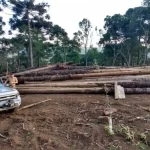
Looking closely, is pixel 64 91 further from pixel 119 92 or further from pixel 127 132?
pixel 127 132

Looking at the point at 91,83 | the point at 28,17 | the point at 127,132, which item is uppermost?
the point at 28,17

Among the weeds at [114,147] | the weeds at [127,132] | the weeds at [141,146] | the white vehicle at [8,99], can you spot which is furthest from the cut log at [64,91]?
the weeds at [114,147]

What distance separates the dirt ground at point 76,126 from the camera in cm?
721

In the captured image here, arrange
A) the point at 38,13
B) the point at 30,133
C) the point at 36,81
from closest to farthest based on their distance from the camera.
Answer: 1. the point at 30,133
2. the point at 36,81
3. the point at 38,13

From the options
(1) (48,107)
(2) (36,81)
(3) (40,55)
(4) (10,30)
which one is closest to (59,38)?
(3) (40,55)

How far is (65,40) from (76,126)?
113 ft

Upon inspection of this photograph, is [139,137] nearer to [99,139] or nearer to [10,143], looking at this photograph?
[99,139]

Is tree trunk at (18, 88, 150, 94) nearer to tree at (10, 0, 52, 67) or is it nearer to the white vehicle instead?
the white vehicle

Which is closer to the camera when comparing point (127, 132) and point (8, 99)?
point (127, 132)

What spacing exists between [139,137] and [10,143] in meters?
3.22

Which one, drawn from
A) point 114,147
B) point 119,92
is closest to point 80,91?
point 119,92

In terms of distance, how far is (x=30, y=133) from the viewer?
25.8 feet

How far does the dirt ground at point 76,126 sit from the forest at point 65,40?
25.3 m

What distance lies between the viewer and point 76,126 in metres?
8.26
